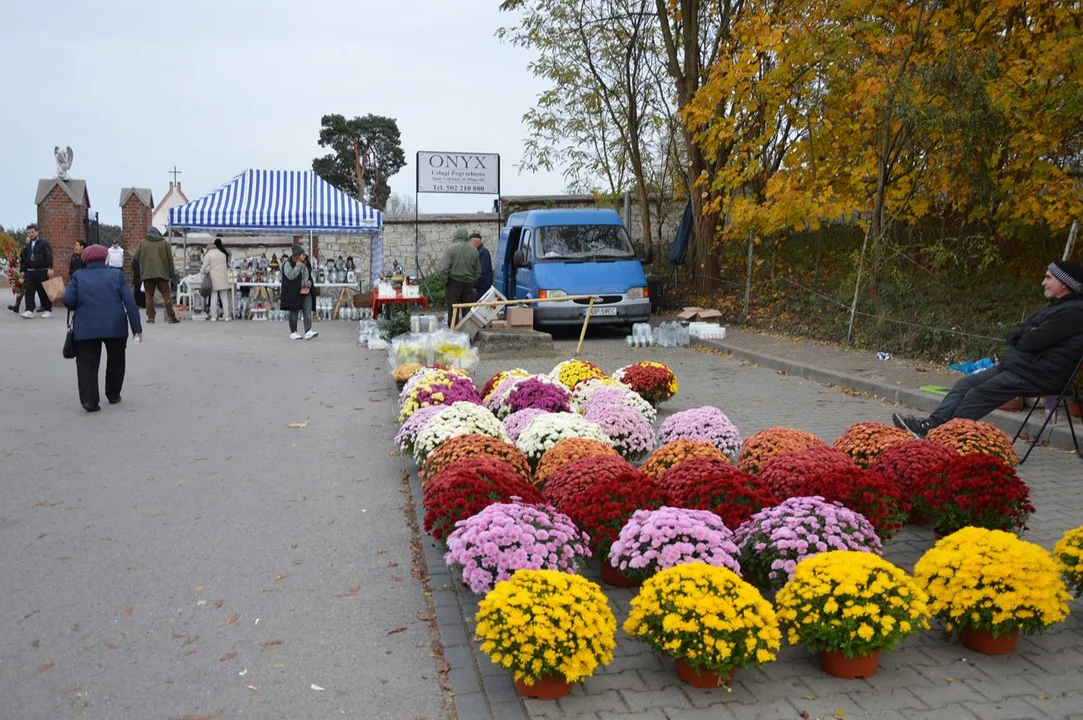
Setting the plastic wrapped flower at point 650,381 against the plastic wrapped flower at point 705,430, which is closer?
the plastic wrapped flower at point 705,430

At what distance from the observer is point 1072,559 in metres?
4.33

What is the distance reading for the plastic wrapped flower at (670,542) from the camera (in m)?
4.24

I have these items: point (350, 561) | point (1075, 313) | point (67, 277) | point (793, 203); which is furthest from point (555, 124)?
point (350, 561)

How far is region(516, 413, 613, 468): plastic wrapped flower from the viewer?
253 inches

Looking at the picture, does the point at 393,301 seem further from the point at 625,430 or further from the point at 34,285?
the point at 625,430

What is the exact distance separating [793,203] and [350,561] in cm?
1222

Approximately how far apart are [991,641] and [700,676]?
131 cm

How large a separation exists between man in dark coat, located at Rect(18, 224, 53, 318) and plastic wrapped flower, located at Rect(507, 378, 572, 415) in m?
18.0

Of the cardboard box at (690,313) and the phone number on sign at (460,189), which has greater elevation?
the phone number on sign at (460,189)

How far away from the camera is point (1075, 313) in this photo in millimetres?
7176

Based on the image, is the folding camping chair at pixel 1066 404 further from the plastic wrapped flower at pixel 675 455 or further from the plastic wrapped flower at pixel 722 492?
the plastic wrapped flower at pixel 722 492

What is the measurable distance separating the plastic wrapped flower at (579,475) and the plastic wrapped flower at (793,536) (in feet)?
2.26

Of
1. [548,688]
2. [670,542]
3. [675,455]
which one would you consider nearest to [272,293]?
[675,455]

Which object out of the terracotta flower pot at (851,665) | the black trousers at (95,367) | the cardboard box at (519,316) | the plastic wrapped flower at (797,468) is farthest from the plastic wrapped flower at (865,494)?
the cardboard box at (519,316)
